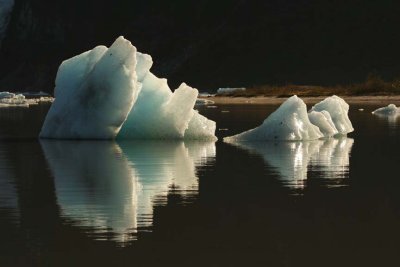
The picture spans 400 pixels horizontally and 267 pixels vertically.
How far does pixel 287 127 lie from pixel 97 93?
187 inches

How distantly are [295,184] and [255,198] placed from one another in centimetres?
186

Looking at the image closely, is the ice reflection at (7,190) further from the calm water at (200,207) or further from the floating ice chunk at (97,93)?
the floating ice chunk at (97,93)

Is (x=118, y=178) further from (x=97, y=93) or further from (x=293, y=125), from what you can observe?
(x=293, y=125)

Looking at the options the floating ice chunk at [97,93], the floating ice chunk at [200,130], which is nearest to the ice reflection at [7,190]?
the floating ice chunk at [97,93]

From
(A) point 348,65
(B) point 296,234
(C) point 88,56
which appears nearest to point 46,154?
(C) point 88,56

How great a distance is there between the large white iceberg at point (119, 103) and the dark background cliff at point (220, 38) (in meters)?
92.5

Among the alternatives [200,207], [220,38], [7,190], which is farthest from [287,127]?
[220,38]

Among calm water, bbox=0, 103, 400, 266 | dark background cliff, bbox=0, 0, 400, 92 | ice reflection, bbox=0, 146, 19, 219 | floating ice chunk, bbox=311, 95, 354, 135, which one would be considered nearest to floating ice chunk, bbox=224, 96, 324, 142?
floating ice chunk, bbox=311, 95, 354, 135

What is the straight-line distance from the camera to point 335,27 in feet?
432

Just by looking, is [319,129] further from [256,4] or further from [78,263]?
[256,4]

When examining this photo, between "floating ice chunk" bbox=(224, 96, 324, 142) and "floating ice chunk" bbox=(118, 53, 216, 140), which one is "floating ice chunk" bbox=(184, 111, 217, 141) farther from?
"floating ice chunk" bbox=(224, 96, 324, 142)

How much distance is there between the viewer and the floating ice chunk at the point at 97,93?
24.9 metres

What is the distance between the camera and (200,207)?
13.4 m

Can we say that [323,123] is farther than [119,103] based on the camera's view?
Yes
